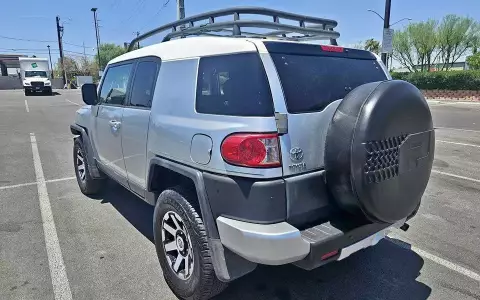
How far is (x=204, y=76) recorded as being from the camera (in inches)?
95.2

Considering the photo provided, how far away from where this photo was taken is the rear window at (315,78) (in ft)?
7.23

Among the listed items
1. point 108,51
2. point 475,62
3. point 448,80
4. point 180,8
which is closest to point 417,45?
point 475,62

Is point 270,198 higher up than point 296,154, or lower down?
lower down

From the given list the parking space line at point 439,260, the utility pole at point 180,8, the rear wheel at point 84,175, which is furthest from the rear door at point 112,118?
the utility pole at point 180,8

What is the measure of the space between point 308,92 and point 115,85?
2.50 meters

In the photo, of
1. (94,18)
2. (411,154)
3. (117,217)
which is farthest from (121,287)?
(94,18)

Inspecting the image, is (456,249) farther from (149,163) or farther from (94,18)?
(94,18)

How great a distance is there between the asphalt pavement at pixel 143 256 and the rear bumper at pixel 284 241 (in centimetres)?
73

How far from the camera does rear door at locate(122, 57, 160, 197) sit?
2.95 metres

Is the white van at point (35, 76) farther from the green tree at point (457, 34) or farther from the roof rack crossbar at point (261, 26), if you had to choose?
the green tree at point (457, 34)

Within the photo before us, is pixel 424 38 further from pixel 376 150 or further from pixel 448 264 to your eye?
pixel 376 150

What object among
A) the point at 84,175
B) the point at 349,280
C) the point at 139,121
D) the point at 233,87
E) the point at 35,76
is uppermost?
the point at 35,76

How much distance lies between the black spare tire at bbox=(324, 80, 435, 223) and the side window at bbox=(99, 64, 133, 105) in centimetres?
230

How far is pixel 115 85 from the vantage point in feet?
12.7
